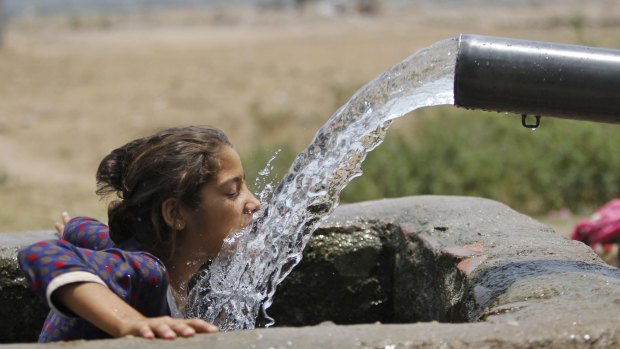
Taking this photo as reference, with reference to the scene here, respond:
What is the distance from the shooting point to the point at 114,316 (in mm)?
2059

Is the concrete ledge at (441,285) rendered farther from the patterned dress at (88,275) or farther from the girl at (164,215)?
the girl at (164,215)

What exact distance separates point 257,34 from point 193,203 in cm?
1763

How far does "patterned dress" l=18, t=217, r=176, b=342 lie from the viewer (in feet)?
6.97

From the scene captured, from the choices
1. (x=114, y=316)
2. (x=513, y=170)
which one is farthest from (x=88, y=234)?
(x=513, y=170)

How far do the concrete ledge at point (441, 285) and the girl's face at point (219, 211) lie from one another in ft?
1.56

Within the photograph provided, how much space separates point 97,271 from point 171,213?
392 millimetres

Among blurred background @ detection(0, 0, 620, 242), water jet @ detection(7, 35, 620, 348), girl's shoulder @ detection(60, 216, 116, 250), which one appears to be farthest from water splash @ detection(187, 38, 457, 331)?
blurred background @ detection(0, 0, 620, 242)

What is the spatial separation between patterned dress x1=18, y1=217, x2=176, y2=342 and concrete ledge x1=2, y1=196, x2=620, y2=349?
25 centimetres

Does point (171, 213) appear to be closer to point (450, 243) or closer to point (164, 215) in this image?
point (164, 215)

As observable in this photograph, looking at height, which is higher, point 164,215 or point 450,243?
point 164,215

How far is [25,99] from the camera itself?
11570mm

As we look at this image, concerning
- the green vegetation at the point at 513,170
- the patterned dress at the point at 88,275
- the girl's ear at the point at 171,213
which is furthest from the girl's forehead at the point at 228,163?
the green vegetation at the point at 513,170

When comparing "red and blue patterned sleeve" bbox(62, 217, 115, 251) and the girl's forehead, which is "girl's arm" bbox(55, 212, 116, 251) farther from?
the girl's forehead

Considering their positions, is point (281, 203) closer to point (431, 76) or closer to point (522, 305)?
point (431, 76)
